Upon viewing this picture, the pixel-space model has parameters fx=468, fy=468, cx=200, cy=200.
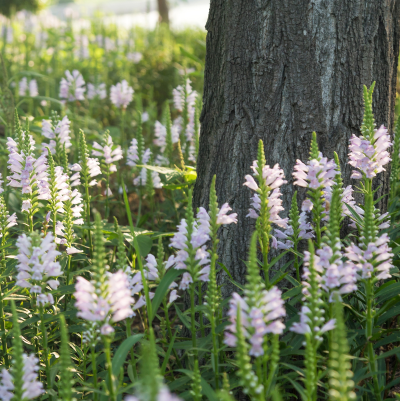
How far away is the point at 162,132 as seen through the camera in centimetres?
476

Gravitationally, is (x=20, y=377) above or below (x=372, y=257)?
below

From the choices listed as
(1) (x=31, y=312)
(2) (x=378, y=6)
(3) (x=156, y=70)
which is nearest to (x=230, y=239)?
(1) (x=31, y=312)

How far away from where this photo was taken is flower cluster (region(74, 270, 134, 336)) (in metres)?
1.74

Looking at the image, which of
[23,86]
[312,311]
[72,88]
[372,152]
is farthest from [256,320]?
[23,86]

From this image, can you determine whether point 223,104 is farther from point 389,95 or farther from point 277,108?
point 389,95

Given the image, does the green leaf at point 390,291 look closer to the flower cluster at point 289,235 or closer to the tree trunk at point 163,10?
the flower cluster at point 289,235

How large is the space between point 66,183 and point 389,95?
2146 mm

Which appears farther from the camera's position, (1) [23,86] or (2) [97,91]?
(1) [23,86]

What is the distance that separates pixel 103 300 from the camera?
1.74m

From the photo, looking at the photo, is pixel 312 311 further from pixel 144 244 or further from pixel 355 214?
pixel 144 244

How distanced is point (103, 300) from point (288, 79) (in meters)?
1.78

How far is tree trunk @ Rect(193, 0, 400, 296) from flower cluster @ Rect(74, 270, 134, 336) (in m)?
1.23

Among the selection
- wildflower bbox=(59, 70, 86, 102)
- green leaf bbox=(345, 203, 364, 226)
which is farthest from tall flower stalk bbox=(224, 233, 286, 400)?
wildflower bbox=(59, 70, 86, 102)

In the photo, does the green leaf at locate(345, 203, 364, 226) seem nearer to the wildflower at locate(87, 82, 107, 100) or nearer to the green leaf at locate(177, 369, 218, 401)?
the green leaf at locate(177, 369, 218, 401)
